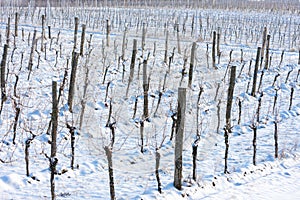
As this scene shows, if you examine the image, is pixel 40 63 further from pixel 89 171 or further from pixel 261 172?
pixel 261 172

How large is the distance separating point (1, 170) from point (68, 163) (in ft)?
3.08

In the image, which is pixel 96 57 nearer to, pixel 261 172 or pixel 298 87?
pixel 298 87

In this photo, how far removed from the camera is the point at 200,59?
12.7 meters

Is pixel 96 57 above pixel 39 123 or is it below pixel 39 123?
above

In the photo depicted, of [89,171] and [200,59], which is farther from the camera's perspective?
[200,59]

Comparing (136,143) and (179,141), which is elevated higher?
(179,141)

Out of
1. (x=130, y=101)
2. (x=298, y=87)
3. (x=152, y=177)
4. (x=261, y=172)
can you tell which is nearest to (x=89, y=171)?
(x=152, y=177)

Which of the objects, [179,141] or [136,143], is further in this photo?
[136,143]

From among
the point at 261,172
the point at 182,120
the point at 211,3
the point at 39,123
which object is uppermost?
the point at 211,3

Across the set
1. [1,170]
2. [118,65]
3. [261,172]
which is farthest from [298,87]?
[1,170]

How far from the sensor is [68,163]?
5742 mm

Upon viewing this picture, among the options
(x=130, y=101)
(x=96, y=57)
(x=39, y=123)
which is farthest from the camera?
(x=96, y=57)

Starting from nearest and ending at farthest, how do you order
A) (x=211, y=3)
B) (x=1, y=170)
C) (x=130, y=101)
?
(x=1, y=170)
(x=130, y=101)
(x=211, y=3)

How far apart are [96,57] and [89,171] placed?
675 centimetres
